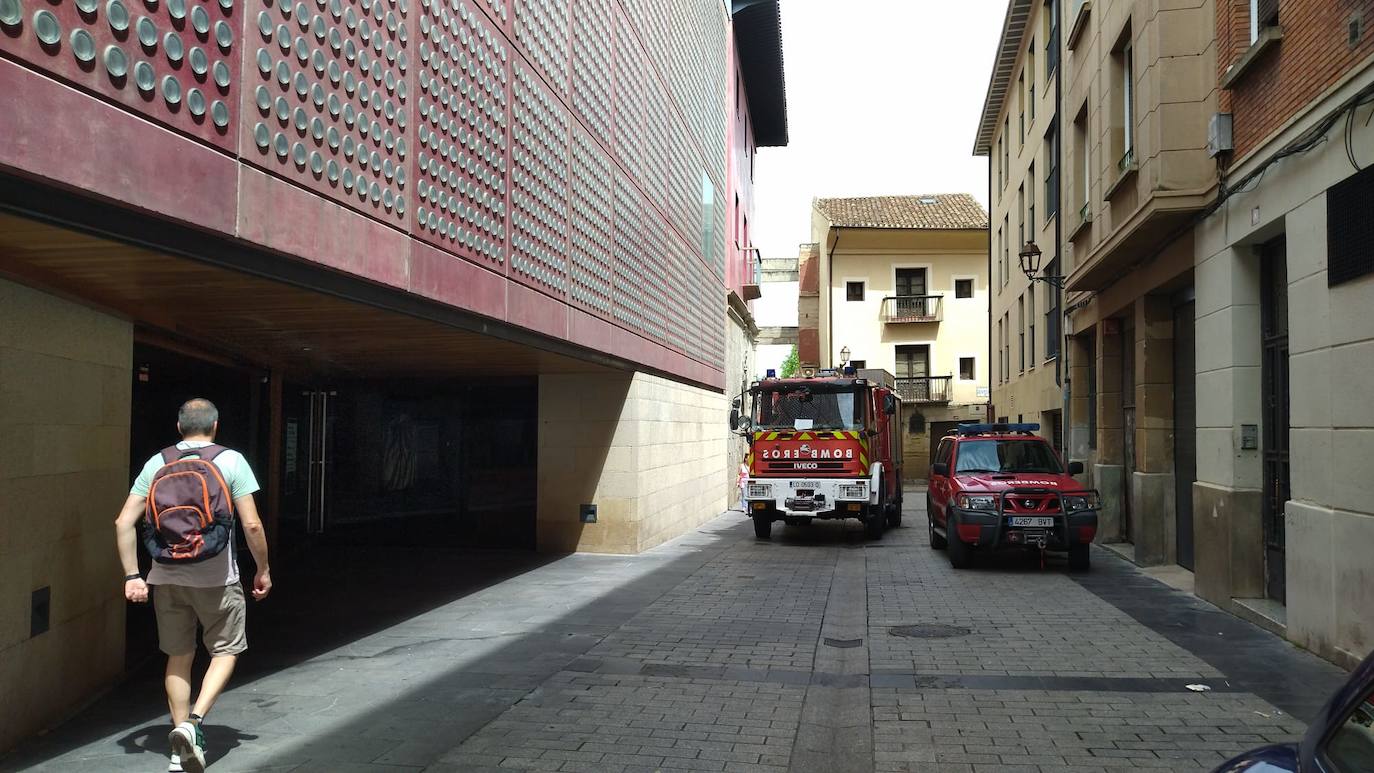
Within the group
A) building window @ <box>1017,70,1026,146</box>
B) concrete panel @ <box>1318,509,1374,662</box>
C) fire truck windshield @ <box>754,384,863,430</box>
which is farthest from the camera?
building window @ <box>1017,70,1026,146</box>

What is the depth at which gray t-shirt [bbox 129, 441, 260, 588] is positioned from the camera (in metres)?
5.07

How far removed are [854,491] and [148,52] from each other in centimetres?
1387

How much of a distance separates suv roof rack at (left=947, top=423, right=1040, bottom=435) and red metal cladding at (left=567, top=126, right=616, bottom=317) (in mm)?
6513

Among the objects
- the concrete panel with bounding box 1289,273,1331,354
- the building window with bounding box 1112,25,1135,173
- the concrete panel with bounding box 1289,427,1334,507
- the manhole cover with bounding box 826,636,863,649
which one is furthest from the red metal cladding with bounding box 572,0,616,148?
the concrete panel with bounding box 1289,427,1334,507

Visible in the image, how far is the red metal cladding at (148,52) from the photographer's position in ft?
13.1

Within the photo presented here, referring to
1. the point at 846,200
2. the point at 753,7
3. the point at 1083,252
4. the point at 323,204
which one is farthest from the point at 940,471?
the point at 846,200

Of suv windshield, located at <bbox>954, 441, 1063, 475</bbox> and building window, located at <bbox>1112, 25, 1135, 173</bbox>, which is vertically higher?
building window, located at <bbox>1112, 25, 1135, 173</bbox>

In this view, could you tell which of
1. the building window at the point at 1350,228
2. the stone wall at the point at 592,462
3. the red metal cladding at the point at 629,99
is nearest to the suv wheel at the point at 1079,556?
the stone wall at the point at 592,462

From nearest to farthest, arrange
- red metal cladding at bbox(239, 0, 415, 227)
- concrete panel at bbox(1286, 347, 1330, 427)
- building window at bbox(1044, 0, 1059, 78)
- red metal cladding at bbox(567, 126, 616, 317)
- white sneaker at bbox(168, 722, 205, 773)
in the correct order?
white sneaker at bbox(168, 722, 205, 773)
red metal cladding at bbox(239, 0, 415, 227)
concrete panel at bbox(1286, 347, 1330, 427)
red metal cladding at bbox(567, 126, 616, 317)
building window at bbox(1044, 0, 1059, 78)

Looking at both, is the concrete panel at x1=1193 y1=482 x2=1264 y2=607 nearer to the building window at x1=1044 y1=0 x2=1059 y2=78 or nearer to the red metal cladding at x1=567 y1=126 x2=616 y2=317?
the red metal cladding at x1=567 y1=126 x2=616 y2=317

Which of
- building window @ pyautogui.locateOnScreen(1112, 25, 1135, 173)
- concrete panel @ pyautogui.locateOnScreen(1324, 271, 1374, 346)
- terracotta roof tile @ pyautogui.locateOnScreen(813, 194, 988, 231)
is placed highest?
terracotta roof tile @ pyautogui.locateOnScreen(813, 194, 988, 231)

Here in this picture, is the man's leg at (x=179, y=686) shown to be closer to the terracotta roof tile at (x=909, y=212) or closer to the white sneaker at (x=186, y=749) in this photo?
the white sneaker at (x=186, y=749)

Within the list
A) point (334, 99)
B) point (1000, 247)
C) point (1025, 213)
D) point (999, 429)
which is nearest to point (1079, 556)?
point (999, 429)

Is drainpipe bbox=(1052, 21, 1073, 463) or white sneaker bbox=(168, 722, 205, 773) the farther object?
drainpipe bbox=(1052, 21, 1073, 463)
